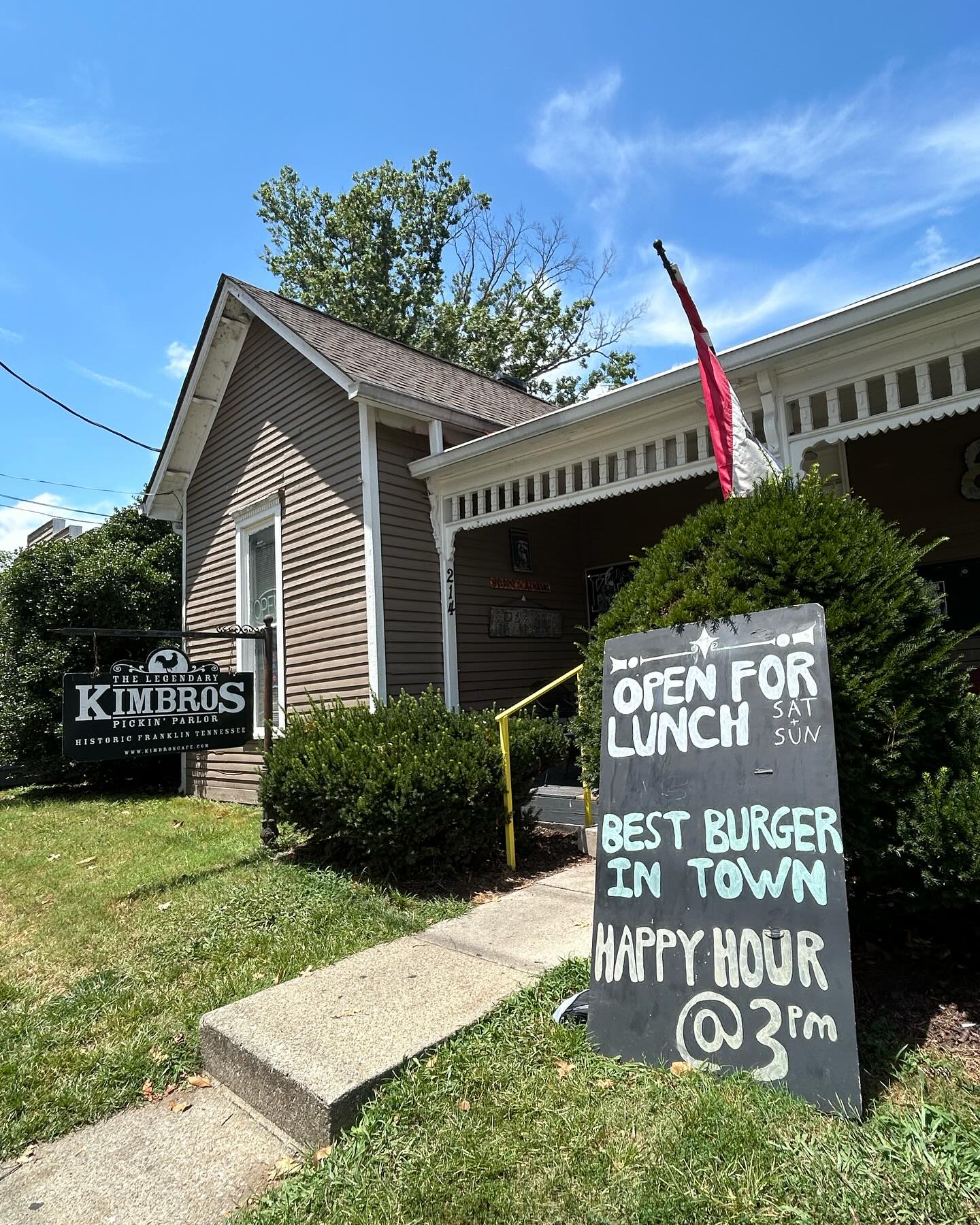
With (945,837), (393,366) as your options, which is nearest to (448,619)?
(393,366)

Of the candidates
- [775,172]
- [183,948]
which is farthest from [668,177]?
[183,948]

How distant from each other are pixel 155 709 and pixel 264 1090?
12.2ft

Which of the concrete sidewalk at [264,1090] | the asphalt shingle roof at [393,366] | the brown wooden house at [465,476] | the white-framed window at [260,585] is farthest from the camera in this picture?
the white-framed window at [260,585]

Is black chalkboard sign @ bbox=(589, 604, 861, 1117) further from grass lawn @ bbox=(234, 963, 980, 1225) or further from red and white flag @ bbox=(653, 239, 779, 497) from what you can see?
red and white flag @ bbox=(653, 239, 779, 497)

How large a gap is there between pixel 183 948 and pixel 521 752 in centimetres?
247

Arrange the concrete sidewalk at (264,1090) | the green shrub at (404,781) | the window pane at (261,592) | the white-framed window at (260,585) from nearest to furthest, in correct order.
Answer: the concrete sidewalk at (264,1090)
the green shrub at (404,781)
the white-framed window at (260,585)
the window pane at (261,592)

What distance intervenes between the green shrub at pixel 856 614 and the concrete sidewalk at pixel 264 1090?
1.63m

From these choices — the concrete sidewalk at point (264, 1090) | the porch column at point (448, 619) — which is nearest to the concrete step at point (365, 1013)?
the concrete sidewalk at point (264, 1090)

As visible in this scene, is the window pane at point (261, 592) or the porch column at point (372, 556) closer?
the porch column at point (372, 556)

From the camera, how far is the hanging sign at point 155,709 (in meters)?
5.36

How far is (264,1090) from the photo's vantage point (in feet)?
8.66

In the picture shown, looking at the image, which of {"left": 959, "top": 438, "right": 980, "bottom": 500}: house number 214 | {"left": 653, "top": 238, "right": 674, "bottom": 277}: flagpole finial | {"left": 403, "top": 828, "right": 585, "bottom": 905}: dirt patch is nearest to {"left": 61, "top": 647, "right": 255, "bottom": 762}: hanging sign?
{"left": 403, "top": 828, "right": 585, "bottom": 905}: dirt patch

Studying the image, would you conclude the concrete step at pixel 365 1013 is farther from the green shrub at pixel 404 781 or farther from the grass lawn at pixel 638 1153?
the green shrub at pixel 404 781

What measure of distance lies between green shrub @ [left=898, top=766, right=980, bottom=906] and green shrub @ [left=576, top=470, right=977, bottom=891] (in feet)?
0.23
